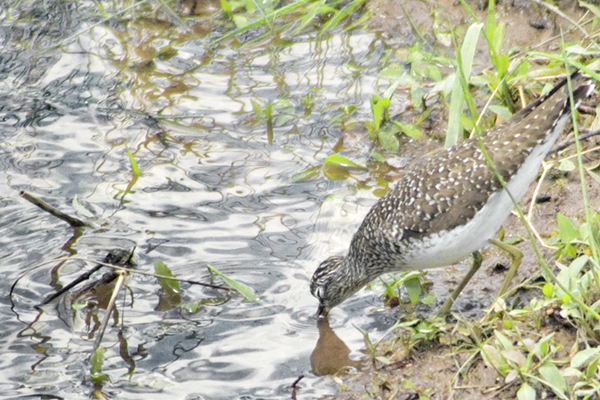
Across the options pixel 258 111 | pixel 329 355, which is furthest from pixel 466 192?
pixel 258 111

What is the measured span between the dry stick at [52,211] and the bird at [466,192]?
291cm

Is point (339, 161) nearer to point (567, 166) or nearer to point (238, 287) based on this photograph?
point (238, 287)

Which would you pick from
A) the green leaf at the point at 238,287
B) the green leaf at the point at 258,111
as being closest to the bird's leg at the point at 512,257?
the green leaf at the point at 238,287

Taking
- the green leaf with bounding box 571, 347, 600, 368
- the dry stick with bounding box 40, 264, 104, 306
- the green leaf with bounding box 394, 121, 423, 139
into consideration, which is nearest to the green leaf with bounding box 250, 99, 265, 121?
the green leaf with bounding box 394, 121, 423, 139

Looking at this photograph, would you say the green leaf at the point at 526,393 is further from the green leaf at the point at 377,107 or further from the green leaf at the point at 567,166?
the green leaf at the point at 377,107

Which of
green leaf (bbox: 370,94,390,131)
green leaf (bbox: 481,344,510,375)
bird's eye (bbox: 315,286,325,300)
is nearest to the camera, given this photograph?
green leaf (bbox: 481,344,510,375)

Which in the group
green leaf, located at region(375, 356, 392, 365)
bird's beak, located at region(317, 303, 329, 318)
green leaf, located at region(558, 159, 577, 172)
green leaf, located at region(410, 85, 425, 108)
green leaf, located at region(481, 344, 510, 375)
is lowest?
bird's beak, located at region(317, 303, 329, 318)

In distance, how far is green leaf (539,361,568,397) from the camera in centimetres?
470

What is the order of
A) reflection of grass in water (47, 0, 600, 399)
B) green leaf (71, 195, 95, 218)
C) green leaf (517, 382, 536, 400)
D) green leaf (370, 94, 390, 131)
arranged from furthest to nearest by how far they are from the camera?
green leaf (370, 94, 390, 131), green leaf (71, 195, 95, 218), reflection of grass in water (47, 0, 600, 399), green leaf (517, 382, 536, 400)

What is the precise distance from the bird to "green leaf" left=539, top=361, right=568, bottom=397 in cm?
141

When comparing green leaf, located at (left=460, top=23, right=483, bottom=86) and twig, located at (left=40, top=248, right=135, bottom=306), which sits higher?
green leaf, located at (left=460, top=23, right=483, bottom=86)

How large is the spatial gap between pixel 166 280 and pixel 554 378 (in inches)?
137

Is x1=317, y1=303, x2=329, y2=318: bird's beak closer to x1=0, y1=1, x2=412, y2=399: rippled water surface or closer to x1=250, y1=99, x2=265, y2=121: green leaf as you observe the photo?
x1=0, y1=1, x2=412, y2=399: rippled water surface

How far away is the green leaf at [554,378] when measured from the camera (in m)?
4.70
